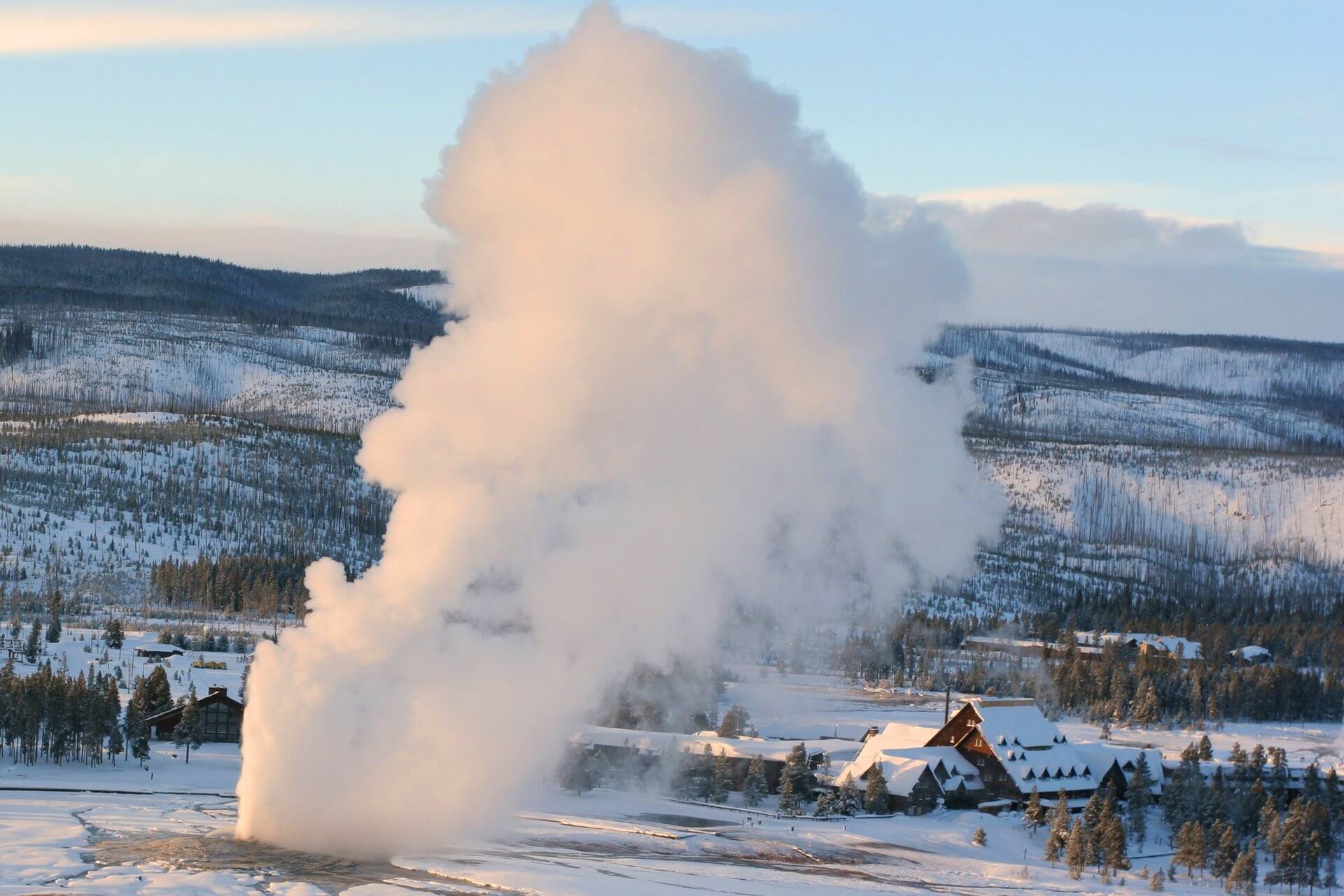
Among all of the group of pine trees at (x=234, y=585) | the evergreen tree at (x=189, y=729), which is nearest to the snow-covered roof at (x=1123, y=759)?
the evergreen tree at (x=189, y=729)

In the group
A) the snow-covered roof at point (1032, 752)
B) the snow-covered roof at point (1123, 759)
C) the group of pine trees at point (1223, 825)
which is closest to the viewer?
the group of pine trees at point (1223, 825)

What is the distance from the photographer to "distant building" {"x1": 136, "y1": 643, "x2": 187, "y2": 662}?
364ft

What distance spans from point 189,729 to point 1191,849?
144ft

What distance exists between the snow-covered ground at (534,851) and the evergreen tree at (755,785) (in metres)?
1.68

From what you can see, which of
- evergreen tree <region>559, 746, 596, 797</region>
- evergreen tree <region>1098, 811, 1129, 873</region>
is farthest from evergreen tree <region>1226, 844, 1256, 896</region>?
evergreen tree <region>559, 746, 596, 797</region>

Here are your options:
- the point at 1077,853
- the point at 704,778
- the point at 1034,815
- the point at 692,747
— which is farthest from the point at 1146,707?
the point at 1077,853

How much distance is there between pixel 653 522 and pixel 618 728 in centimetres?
2703

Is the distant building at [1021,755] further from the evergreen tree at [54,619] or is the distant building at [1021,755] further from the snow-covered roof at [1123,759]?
the evergreen tree at [54,619]

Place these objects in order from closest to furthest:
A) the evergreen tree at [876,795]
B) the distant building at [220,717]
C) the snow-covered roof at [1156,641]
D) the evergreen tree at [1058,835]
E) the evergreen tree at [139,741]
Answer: the evergreen tree at [1058,835]
the evergreen tree at [139,741]
the evergreen tree at [876,795]
the distant building at [220,717]
the snow-covered roof at [1156,641]

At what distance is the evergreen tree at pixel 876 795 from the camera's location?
73.1 metres

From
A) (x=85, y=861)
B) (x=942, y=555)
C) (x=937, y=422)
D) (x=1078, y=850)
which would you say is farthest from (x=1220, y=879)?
(x=85, y=861)

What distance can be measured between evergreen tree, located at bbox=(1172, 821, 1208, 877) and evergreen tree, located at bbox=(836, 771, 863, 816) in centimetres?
1369

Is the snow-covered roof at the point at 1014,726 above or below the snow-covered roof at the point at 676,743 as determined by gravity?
above

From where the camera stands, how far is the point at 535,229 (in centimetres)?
5141
